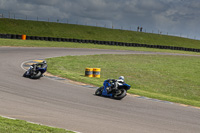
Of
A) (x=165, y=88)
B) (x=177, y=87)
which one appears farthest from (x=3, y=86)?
(x=177, y=87)

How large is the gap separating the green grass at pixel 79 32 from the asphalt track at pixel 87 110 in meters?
53.0

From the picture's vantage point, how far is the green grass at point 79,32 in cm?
6781

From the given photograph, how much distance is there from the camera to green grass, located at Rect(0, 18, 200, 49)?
67.8m

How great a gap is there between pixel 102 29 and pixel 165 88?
214 ft

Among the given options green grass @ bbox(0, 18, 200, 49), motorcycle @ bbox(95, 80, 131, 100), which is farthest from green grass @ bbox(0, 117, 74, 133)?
green grass @ bbox(0, 18, 200, 49)

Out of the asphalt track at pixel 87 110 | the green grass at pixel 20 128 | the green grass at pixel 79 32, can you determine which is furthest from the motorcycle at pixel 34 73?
the green grass at pixel 79 32

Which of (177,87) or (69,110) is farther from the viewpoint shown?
(177,87)

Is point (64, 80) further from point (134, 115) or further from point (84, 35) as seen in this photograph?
point (84, 35)

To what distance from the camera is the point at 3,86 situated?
46.0ft

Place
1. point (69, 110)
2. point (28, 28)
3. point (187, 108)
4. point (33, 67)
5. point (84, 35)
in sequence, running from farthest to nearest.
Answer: point (84, 35), point (28, 28), point (33, 67), point (187, 108), point (69, 110)

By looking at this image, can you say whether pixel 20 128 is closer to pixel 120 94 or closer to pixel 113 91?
pixel 120 94

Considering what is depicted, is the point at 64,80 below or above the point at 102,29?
below

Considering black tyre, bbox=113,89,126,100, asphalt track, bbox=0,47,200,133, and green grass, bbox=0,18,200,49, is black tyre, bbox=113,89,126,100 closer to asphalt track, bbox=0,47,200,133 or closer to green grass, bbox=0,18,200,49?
asphalt track, bbox=0,47,200,133

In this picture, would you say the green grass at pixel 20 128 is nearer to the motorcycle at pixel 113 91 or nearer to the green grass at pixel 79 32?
the motorcycle at pixel 113 91
